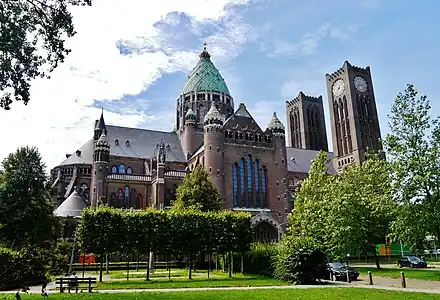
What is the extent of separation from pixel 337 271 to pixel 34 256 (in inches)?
934

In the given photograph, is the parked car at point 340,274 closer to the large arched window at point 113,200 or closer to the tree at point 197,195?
the tree at point 197,195

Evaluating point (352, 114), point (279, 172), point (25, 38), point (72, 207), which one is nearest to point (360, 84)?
point (352, 114)

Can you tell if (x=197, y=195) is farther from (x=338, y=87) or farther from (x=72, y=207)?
(x=338, y=87)

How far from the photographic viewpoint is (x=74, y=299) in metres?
17.6

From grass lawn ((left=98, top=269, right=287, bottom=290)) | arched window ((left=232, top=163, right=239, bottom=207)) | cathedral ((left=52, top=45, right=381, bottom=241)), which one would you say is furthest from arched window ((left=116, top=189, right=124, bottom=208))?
grass lawn ((left=98, top=269, right=287, bottom=290))

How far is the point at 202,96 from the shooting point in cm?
8225

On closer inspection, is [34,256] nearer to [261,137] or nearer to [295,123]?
[261,137]

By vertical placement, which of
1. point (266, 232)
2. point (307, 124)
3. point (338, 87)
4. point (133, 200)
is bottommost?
point (266, 232)

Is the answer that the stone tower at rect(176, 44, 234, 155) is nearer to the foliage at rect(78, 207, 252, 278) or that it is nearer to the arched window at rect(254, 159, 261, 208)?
the arched window at rect(254, 159, 261, 208)

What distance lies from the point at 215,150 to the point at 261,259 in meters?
26.9

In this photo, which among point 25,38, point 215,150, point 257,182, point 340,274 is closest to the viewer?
point 25,38

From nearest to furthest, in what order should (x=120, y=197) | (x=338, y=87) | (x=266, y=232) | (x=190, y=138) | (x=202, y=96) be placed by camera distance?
(x=266, y=232)
(x=120, y=197)
(x=190, y=138)
(x=202, y=96)
(x=338, y=87)

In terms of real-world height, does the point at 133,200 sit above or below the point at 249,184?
below

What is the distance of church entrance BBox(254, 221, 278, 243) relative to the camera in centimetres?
5903
